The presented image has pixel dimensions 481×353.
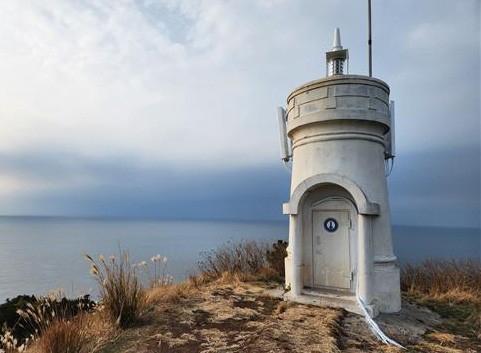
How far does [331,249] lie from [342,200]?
1048mm

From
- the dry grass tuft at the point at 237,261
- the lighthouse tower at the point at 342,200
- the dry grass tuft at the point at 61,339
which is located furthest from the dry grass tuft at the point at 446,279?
the dry grass tuft at the point at 61,339

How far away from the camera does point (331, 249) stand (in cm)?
729

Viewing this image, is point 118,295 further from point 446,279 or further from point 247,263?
point 446,279

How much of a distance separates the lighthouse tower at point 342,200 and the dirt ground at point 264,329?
618 millimetres

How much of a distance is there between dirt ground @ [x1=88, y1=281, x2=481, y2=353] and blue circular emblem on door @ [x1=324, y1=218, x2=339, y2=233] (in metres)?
1.61

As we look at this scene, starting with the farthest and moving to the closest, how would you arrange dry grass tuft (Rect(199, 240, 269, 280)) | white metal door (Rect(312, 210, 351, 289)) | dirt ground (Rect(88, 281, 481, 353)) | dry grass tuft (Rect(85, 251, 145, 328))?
dry grass tuft (Rect(199, 240, 269, 280)) → white metal door (Rect(312, 210, 351, 289)) → dry grass tuft (Rect(85, 251, 145, 328)) → dirt ground (Rect(88, 281, 481, 353))

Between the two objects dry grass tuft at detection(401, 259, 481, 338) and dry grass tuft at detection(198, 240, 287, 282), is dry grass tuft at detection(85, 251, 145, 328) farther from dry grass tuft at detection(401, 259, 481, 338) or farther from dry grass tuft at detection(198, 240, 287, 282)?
dry grass tuft at detection(401, 259, 481, 338)

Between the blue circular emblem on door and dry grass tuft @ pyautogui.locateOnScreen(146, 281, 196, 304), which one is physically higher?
the blue circular emblem on door

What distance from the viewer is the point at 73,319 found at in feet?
16.5

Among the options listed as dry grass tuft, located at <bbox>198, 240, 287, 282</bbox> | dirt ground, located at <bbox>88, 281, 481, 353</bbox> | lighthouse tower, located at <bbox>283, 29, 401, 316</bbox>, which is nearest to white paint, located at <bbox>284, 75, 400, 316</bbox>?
lighthouse tower, located at <bbox>283, 29, 401, 316</bbox>

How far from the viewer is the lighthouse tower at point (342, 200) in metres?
6.77

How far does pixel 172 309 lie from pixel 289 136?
4.57 metres

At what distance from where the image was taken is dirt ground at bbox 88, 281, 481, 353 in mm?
4598

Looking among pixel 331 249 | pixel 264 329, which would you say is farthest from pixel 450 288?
pixel 264 329
